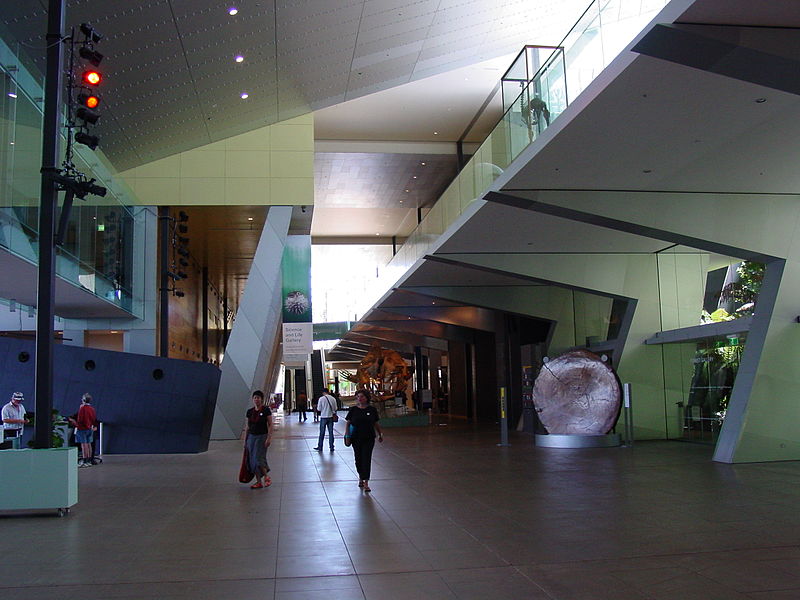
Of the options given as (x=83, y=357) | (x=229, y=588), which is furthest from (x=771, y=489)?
(x=83, y=357)

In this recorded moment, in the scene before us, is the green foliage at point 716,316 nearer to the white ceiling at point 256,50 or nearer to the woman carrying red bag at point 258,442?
the white ceiling at point 256,50

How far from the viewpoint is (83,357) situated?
62.5 feet

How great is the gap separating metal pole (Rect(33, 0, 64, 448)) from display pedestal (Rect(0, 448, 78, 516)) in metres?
0.32

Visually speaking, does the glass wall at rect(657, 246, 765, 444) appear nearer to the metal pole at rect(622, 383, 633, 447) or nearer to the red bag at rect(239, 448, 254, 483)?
the metal pole at rect(622, 383, 633, 447)

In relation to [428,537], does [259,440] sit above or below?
above

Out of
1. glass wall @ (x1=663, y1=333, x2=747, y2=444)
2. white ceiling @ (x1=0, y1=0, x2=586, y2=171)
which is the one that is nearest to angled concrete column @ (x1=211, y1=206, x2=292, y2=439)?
white ceiling @ (x1=0, y1=0, x2=586, y2=171)

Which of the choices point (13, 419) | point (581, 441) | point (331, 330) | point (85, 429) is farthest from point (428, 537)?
point (331, 330)

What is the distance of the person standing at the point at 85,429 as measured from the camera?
16031mm

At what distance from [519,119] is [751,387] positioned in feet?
20.9

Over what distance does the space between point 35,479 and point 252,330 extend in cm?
1718

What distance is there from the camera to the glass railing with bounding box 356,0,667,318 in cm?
985

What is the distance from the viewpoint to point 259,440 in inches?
487

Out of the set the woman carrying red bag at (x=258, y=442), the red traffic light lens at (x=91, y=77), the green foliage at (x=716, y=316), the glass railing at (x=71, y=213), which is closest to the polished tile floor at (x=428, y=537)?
the woman carrying red bag at (x=258, y=442)

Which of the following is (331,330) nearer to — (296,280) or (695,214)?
(296,280)
